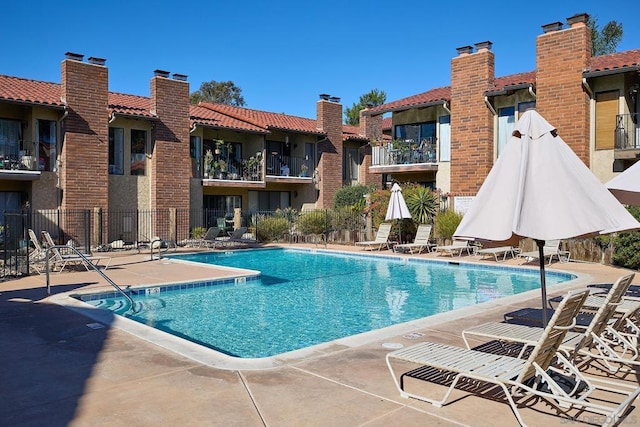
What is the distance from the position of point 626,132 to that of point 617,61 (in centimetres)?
274

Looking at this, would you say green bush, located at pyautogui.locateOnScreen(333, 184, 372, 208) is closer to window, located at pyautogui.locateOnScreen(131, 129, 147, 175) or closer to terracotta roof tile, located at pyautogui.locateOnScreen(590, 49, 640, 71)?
window, located at pyautogui.locateOnScreen(131, 129, 147, 175)

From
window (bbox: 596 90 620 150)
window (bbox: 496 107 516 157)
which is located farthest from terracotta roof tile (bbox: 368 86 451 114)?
window (bbox: 596 90 620 150)

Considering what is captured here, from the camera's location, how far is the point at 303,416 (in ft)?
13.5

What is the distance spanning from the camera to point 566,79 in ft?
64.3

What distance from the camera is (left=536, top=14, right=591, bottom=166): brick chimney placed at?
19.3m

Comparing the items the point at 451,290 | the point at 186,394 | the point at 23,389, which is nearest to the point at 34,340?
the point at 23,389

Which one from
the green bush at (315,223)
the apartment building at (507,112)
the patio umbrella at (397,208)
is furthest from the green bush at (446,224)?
the green bush at (315,223)

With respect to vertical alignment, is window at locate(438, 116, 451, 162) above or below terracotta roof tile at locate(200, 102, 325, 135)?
below

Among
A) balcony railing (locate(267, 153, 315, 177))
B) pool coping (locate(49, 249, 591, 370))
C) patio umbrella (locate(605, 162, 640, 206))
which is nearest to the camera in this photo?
pool coping (locate(49, 249, 591, 370))

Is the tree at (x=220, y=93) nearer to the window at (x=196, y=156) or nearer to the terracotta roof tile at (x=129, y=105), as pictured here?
the terracotta roof tile at (x=129, y=105)

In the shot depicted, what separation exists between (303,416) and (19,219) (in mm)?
11702

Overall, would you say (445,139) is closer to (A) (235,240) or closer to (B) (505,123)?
(B) (505,123)

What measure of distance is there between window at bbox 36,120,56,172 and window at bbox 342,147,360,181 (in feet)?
55.7

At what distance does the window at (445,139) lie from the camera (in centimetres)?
2444
